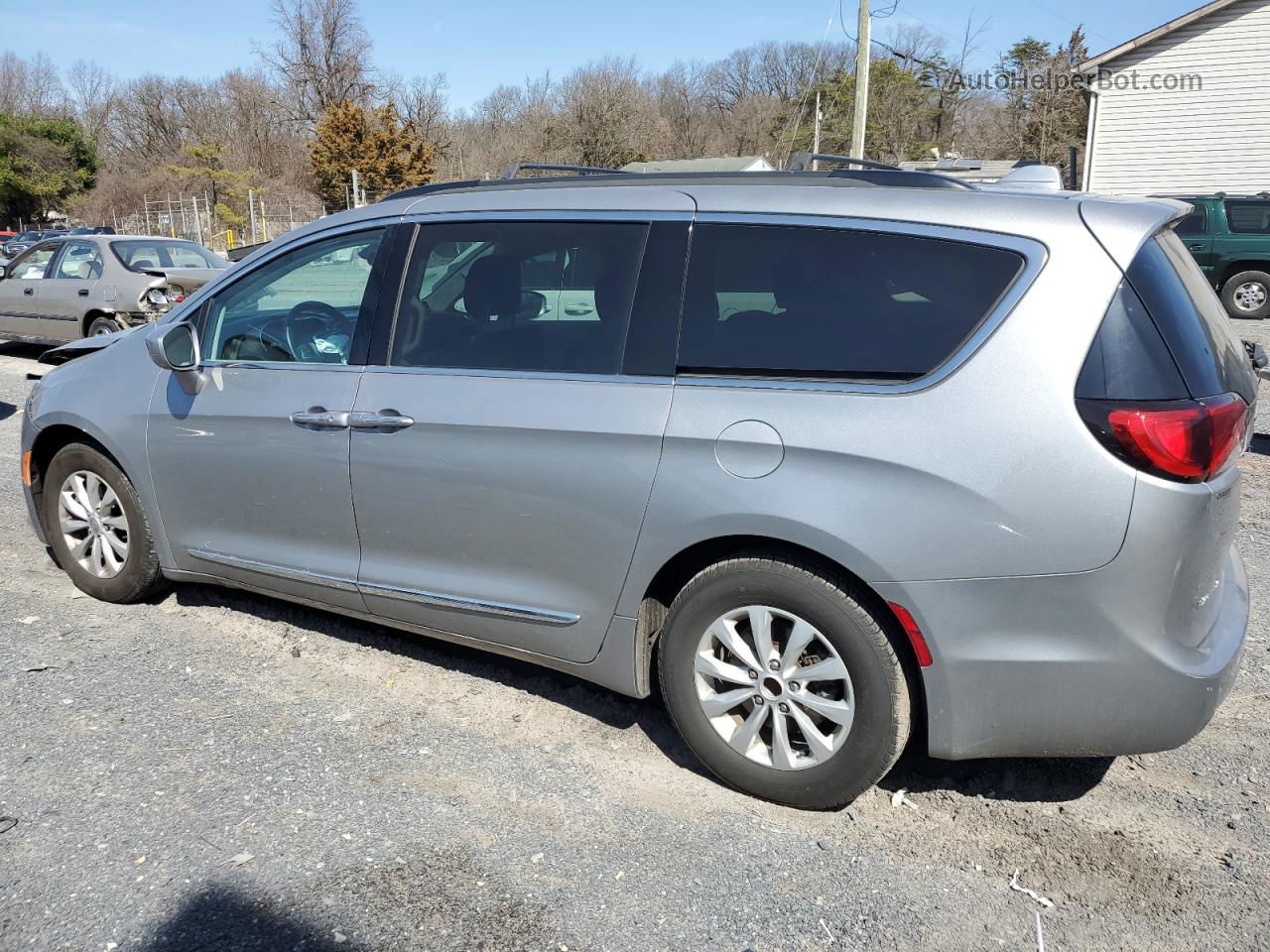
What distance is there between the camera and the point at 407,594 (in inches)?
140

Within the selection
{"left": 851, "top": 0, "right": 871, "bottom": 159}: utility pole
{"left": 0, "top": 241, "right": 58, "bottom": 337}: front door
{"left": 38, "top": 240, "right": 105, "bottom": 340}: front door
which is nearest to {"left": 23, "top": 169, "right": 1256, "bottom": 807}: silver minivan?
{"left": 38, "top": 240, "right": 105, "bottom": 340}: front door

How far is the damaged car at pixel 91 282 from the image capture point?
11633 mm

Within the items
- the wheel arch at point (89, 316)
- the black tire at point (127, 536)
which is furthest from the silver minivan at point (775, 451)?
the wheel arch at point (89, 316)

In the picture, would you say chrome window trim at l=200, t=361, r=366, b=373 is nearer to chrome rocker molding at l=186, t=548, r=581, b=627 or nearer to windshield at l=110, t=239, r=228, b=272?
chrome rocker molding at l=186, t=548, r=581, b=627

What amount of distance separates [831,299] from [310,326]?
2140 mm

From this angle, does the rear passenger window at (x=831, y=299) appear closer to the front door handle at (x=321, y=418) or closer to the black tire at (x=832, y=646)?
the black tire at (x=832, y=646)

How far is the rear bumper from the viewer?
2.52 meters

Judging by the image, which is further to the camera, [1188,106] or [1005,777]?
[1188,106]

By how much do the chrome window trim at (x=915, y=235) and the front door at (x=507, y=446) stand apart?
26cm

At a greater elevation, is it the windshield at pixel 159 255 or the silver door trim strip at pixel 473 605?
the windshield at pixel 159 255

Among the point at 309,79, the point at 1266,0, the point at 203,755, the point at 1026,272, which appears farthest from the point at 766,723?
the point at 309,79

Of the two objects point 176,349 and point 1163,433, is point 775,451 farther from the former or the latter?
point 176,349

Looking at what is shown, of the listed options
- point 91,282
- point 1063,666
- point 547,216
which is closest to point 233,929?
point 1063,666

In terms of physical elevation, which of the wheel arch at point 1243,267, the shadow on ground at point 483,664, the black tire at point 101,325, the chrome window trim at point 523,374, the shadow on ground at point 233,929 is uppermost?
the wheel arch at point 1243,267
